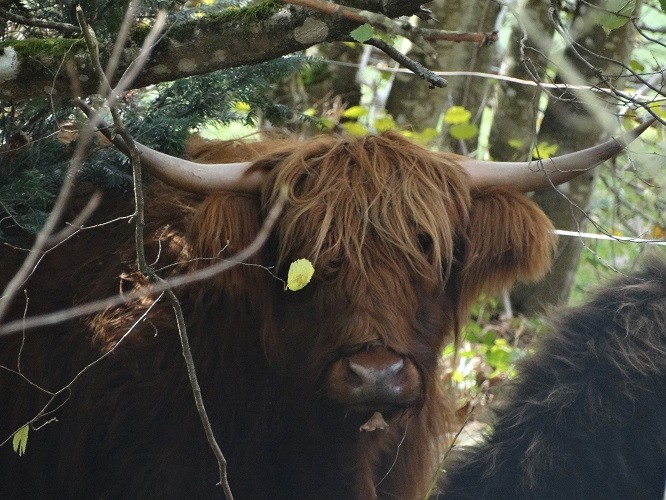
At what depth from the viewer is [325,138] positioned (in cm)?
439

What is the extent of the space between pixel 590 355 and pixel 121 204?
2054 mm

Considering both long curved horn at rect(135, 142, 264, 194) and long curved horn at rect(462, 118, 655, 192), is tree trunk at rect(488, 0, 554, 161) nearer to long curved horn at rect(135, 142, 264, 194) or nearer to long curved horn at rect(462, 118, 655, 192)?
long curved horn at rect(462, 118, 655, 192)

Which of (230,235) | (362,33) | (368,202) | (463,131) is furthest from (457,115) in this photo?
(362,33)

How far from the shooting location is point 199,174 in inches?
158

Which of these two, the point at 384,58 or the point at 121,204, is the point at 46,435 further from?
the point at 384,58

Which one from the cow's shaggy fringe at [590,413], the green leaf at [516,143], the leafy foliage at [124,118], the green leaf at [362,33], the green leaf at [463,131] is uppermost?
the green leaf at [362,33]

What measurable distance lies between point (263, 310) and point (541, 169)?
125 centimetres

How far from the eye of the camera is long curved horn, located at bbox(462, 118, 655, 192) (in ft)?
13.2

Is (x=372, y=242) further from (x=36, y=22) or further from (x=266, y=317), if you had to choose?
(x=36, y=22)

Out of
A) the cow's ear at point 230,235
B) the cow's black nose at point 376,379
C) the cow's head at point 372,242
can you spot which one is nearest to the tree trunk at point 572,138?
the cow's head at point 372,242

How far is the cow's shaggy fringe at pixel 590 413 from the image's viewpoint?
3691mm

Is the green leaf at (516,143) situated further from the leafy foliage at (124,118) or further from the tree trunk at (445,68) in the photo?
the leafy foliage at (124,118)

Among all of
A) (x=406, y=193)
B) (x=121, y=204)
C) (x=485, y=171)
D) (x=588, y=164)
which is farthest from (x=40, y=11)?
(x=588, y=164)

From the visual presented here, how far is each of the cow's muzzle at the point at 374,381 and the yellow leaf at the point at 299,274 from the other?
0.32 m
